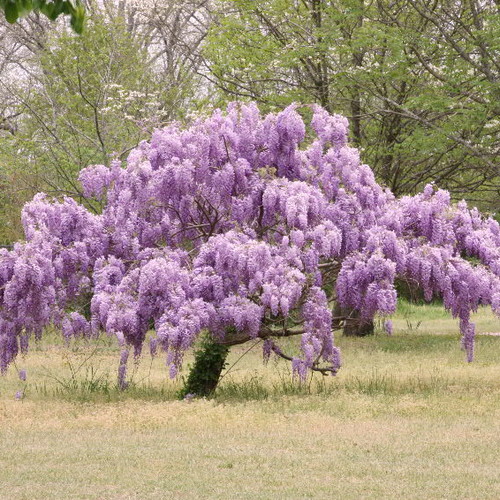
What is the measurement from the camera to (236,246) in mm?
13430

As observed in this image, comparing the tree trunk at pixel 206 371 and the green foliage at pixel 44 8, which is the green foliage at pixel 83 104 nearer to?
the tree trunk at pixel 206 371

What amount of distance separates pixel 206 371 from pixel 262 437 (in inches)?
150

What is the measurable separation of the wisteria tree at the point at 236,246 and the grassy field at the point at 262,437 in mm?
851

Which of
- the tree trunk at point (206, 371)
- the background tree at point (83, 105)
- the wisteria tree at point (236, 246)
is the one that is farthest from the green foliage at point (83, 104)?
the tree trunk at point (206, 371)

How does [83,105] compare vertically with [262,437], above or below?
above

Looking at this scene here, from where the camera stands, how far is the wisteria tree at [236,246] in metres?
13.4

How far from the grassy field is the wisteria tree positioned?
0.85m

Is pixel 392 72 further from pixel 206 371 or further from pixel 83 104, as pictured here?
pixel 206 371

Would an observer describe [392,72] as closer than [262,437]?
No

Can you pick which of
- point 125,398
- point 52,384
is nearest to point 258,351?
point 52,384

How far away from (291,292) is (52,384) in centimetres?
618

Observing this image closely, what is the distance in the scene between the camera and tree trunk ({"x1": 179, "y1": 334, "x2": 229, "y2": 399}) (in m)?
15.1

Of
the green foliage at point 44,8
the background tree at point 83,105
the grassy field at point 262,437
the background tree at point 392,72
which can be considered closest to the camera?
the green foliage at point 44,8

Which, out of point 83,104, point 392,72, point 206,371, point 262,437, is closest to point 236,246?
point 206,371
